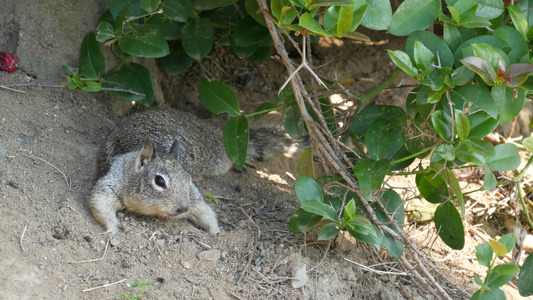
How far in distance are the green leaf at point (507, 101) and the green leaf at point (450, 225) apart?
769 mm

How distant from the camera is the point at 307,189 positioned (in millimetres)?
3322

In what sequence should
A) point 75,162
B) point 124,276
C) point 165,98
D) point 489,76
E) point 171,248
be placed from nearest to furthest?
point 489,76
point 124,276
point 171,248
point 75,162
point 165,98

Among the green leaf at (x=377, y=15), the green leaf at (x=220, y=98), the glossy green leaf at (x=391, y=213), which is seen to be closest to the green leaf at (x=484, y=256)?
the glossy green leaf at (x=391, y=213)

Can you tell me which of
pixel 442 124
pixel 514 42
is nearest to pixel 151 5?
pixel 442 124

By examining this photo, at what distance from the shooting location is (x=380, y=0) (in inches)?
115

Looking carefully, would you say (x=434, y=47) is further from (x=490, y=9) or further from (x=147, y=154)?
(x=147, y=154)

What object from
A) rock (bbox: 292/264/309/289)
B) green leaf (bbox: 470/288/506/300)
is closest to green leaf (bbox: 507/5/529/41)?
green leaf (bbox: 470/288/506/300)

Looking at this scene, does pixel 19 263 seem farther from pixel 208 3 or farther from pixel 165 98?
pixel 165 98

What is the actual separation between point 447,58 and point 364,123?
2.76ft

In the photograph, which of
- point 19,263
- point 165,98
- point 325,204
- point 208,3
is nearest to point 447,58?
point 325,204

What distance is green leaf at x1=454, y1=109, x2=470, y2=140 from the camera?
2688 millimetres

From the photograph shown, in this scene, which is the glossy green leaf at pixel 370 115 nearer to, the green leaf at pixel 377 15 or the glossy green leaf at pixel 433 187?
the glossy green leaf at pixel 433 187

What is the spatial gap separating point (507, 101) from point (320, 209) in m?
1.22

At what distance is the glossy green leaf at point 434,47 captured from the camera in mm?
2936
